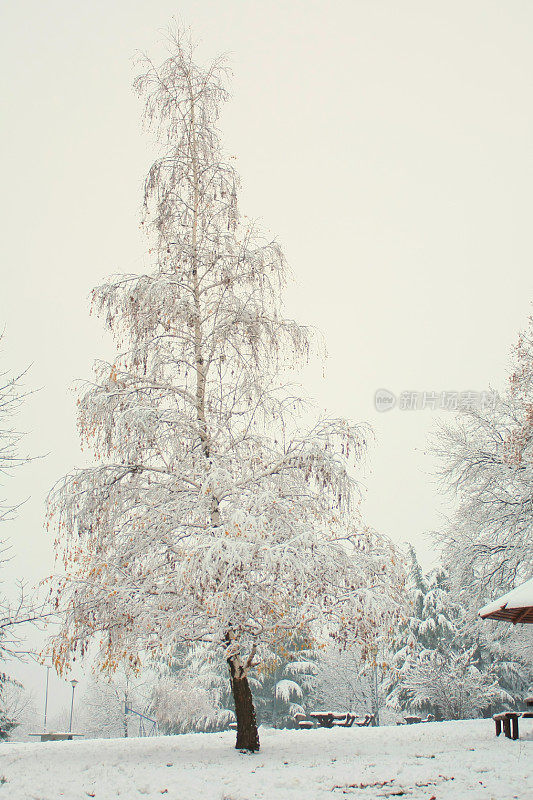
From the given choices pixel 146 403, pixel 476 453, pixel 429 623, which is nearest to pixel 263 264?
pixel 146 403

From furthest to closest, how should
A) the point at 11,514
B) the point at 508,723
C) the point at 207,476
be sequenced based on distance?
1. the point at 508,723
2. the point at 11,514
3. the point at 207,476

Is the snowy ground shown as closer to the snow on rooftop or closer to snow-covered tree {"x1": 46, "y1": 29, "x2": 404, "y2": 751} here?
snow-covered tree {"x1": 46, "y1": 29, "x2": 404, "y2": 751}

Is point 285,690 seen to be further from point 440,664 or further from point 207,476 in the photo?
point 207,476

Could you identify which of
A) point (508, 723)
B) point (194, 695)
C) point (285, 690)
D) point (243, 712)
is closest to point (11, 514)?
point (243, 712)

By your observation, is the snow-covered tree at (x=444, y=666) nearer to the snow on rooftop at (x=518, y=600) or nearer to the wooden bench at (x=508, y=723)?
the wooden bench at (x=508, y=723)

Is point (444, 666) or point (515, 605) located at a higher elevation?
point (515, 605)

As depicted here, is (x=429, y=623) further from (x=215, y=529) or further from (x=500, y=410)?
(x=215, y=529)

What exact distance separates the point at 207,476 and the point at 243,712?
3.89 m

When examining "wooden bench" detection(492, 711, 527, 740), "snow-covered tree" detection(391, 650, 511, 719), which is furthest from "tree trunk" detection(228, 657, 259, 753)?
"snow-covered tree" detection(391, 650, 511, 719)

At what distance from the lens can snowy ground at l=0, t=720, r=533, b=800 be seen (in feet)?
20.4

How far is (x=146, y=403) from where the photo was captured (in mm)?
9195

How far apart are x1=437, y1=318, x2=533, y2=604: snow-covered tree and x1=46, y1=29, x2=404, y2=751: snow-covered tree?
691cm

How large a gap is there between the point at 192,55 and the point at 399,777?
13035 mm

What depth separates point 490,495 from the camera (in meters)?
16.3
